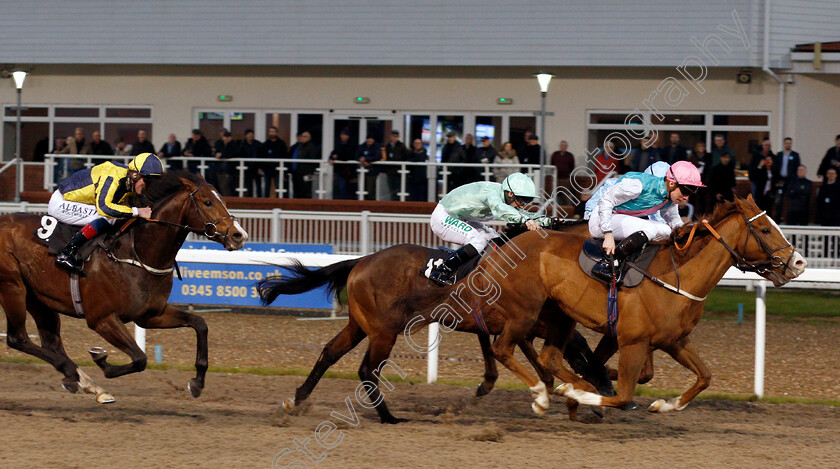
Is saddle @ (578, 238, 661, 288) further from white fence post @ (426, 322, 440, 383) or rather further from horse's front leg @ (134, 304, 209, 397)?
horse's front leg @ (134, 304, 209, 397)

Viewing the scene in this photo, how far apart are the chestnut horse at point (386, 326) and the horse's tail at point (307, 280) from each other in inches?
1.5

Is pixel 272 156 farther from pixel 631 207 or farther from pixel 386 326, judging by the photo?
pixel 631 207

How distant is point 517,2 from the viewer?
15.5 meters

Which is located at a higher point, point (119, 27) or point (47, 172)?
point (119, 27)

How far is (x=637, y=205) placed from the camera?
601cm

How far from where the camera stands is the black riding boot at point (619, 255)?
5.60 m

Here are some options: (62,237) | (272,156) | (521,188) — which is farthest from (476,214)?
(272,156)

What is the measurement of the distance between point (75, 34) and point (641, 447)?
575 inches

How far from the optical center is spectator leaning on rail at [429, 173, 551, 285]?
5.96 meters

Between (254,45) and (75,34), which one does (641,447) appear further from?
(75,34)

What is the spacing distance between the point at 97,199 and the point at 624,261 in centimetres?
321

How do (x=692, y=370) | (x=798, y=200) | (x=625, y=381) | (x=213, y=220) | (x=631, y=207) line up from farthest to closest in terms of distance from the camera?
(x=798, y=200)
(x=213, y=220)
(x=631, y=207)
(x=692, y=370)
(x=625, y=381)

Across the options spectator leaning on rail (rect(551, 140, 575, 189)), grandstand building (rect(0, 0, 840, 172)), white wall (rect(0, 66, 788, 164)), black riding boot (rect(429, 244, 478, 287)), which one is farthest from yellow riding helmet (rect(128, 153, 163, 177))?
white wall (rect(0, 66, 788, 164))

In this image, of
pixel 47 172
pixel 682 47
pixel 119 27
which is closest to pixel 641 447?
pixel 682 47
